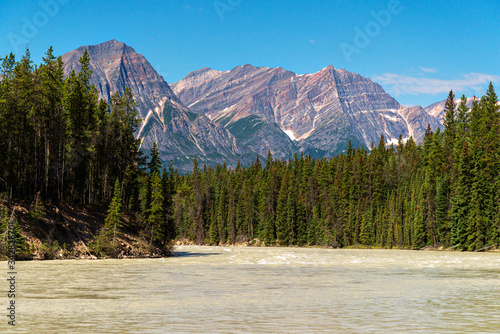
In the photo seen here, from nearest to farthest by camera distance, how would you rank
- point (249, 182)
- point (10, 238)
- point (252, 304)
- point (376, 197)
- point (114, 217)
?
1. point (252, 304)
2. point (10, 238)
3. point (114, 217)
4. point (376, 197)
5. point (249, 182)

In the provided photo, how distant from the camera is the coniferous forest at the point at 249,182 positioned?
6556 centimetres

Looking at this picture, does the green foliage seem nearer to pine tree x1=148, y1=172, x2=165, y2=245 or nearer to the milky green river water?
the milky green river water

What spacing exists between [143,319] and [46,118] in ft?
179

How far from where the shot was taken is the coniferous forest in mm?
65562

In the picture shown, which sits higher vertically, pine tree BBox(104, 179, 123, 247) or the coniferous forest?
the coniferous forest

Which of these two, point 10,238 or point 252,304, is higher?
point 10,238

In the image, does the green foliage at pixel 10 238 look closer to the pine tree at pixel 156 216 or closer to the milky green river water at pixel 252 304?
the milky green river water at pixel 252 304

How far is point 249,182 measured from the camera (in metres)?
160

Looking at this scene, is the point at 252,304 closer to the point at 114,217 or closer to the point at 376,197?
the point at 114,217

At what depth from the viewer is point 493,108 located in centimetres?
10544

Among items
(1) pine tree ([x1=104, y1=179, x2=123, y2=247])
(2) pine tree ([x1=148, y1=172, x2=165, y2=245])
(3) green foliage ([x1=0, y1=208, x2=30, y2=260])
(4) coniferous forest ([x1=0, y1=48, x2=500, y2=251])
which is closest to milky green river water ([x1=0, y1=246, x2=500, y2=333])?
(3) green foliage ([x1=0, y1=208, x2=30, y2=260])

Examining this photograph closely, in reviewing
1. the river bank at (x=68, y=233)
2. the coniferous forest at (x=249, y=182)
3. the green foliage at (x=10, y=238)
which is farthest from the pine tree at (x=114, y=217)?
the green foliage at (x=10, y=238)

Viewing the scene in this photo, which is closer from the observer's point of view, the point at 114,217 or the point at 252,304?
the point at 252,304

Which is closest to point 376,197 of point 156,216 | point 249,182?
point 249,182
